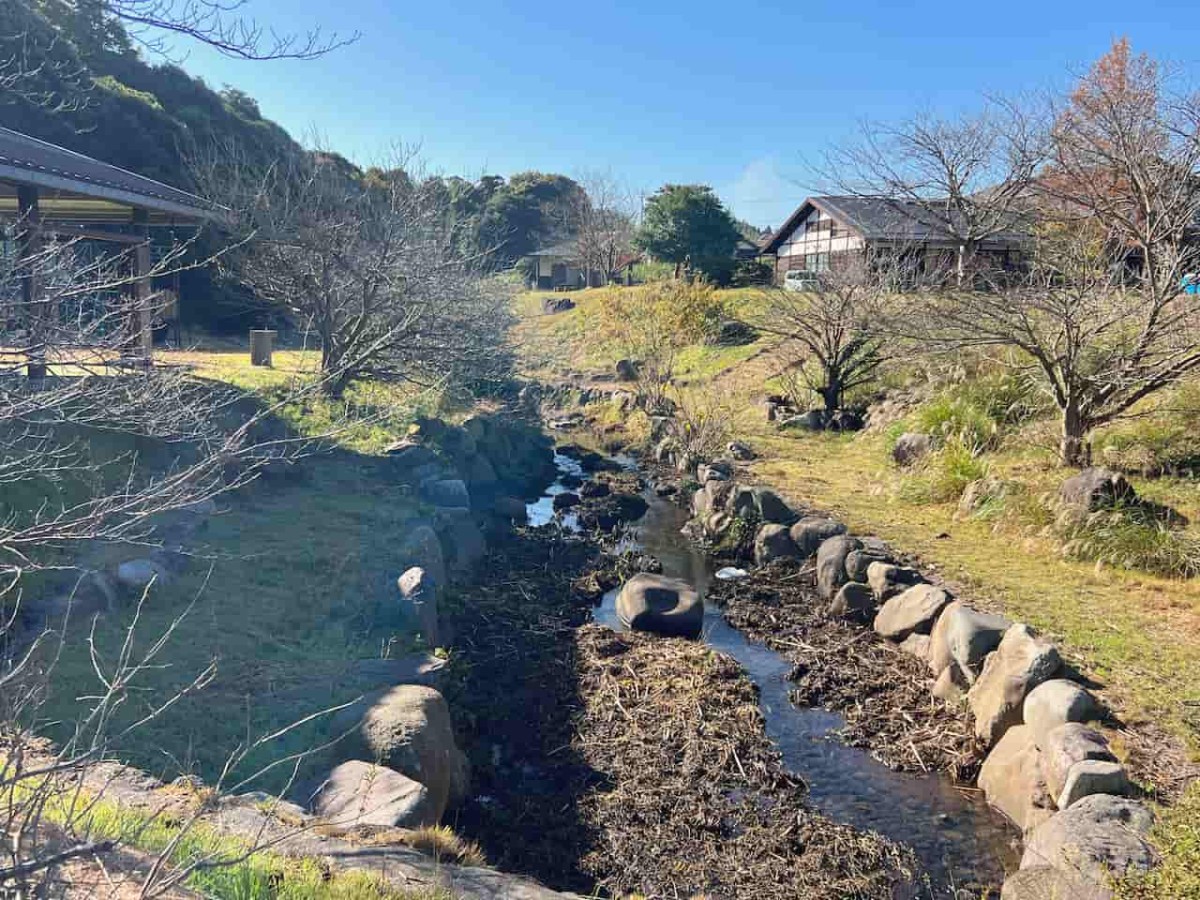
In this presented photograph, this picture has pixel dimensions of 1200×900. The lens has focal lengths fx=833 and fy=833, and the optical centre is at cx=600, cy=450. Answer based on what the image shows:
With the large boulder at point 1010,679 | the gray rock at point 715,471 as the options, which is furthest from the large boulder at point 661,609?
the gray rock at point 715,471

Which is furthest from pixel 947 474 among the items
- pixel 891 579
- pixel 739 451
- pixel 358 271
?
pixel 358 271

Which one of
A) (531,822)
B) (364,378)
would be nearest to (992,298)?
(531,822)

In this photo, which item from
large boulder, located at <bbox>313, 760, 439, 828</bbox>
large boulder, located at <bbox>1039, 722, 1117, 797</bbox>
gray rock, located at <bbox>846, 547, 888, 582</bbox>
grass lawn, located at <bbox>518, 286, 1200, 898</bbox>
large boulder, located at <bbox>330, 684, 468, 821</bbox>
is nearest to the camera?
large boulder, located at <bbox>313, 760, 439, 828</bbox>

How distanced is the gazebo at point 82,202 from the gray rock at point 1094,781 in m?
6.67

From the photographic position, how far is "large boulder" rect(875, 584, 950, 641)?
706 cm

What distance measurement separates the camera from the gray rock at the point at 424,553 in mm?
7949

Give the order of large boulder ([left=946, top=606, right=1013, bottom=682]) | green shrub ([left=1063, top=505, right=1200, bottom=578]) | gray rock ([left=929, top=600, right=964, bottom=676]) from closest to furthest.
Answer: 1. large boulder ([left=946, top=606, right=1013, bottom=682])
2. gray rock ([left=929, top=600, right=964, bottom=676])
3. green shrub ([left=1063, top=505, right=1200, bottom=578])

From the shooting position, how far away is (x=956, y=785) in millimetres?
5414

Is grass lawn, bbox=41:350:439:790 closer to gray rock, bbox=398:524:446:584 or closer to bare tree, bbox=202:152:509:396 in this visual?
gray rock, bbox=398:524:446:584

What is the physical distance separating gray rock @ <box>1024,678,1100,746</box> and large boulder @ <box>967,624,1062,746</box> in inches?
5.8

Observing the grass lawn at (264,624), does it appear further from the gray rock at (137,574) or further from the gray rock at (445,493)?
the gray rock at (445,493)

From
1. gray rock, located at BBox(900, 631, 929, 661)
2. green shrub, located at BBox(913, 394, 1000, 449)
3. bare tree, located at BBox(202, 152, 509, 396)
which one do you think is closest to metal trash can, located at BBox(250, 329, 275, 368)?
bare tree, located at BBox(202, 152, 509, 396)

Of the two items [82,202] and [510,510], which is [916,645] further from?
[82,202]

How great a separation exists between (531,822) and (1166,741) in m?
3.88
